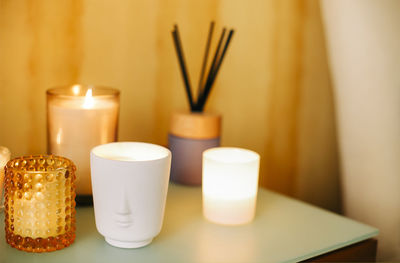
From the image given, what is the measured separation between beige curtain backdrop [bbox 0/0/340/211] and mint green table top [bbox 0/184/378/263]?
212 millimetres

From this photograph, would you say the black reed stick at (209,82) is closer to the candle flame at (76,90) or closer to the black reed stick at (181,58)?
the black reed stick at (181,58)

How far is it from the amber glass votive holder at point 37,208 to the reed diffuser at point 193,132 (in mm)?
274

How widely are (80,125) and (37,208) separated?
150 millimetres

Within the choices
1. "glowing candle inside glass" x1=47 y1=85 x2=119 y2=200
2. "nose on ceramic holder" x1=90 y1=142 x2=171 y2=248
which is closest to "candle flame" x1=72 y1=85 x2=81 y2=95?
"glowing candle inside glass" x1=47 y1=85 x2=119 y2=200

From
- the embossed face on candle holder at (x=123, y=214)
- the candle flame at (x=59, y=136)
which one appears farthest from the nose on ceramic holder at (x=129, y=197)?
the candle flame at (x=59, y=136)

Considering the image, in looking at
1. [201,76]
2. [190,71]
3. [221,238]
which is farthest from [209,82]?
[221,238]

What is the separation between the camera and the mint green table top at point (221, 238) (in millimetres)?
604

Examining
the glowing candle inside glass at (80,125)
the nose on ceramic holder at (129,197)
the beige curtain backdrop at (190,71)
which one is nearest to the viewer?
the nose on ceramic holder at (129,197)

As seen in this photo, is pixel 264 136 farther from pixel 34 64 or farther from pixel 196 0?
pixel 34 64

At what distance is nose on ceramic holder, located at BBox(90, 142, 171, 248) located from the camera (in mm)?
585

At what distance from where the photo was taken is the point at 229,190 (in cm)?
72

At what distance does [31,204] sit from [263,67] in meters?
0.64

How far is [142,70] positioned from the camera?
0.93m

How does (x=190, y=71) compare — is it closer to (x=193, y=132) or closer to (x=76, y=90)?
(x=193, y=132)
